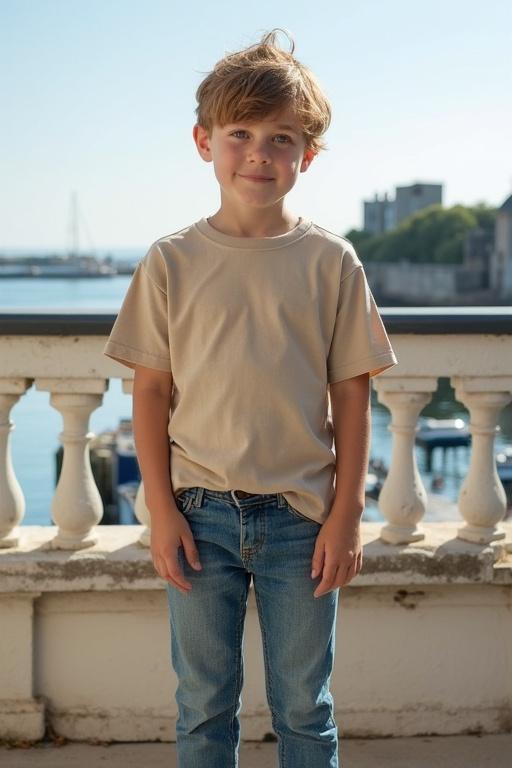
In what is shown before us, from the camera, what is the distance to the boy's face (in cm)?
203

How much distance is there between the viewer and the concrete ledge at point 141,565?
297cm

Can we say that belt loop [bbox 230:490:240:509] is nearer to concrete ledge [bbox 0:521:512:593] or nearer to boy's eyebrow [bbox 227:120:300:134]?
boy's eyebrow [bbox 227:120:300:134]

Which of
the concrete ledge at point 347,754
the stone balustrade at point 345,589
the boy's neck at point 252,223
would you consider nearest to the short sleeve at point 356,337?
the boy's neck at point 252,223

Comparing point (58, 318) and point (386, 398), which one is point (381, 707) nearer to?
point (386, 398)

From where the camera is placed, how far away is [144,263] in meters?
2.11

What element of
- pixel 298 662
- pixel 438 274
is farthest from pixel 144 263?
pixel 438 274

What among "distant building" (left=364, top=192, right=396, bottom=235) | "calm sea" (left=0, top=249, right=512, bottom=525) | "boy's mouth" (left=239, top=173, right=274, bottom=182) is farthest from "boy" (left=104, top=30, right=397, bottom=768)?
"distant building" (left=364, top=192, right=396, bottom=235)

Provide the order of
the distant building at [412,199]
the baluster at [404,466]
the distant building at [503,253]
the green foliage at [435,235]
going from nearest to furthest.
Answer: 1. the baluster at [404,466]
2. the distant building at [503,253]
3. the green foliage at [435,235]
4. the distant building at [412,199]

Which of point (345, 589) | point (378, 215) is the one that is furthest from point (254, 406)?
point (378, 215)

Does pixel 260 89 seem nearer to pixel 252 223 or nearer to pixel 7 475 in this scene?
pixel 252 223

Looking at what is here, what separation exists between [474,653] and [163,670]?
0.87 metres

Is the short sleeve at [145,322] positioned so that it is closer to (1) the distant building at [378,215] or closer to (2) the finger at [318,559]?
(2) the finger at [318,559]

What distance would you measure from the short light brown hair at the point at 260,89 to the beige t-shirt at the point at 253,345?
0.71 feet

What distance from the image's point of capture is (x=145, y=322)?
2127 millimetres
